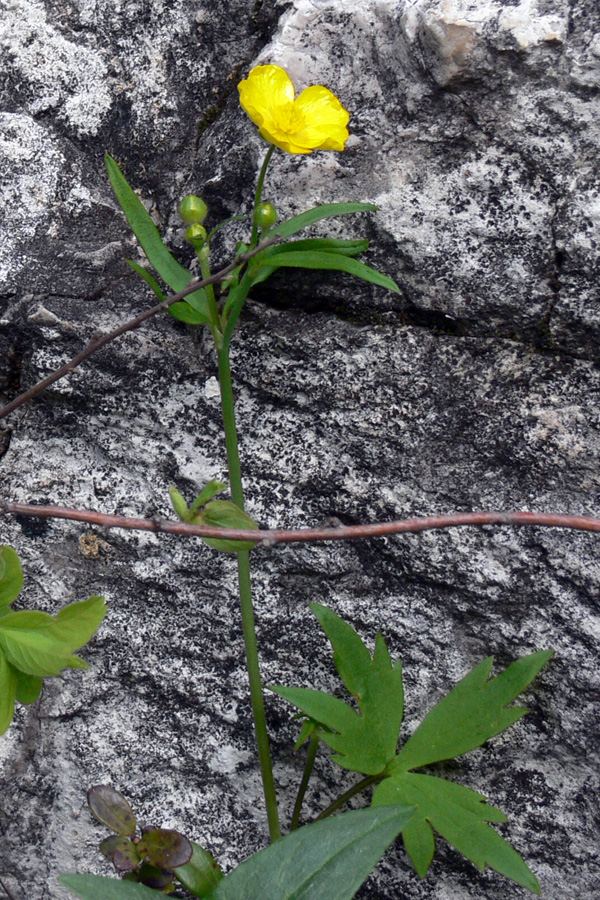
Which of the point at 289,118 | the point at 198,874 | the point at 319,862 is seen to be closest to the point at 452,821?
the point at 319,862

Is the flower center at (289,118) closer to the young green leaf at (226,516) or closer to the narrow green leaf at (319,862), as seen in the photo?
the young green leaf at (226,516)

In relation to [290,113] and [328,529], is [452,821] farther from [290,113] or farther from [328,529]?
[290,113]

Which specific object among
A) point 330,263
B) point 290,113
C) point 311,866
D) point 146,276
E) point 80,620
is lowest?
point 311,866

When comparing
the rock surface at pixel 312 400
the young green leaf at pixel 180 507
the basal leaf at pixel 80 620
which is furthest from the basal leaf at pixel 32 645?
the rock surface at pixel 312 400

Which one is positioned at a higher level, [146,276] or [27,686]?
[146,276]

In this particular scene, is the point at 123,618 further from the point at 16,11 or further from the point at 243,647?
the point at 16,11

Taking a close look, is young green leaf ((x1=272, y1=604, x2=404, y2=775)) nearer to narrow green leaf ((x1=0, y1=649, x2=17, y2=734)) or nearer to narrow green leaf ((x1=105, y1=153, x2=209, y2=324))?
narrow green leaf ((x1=0, y1=649, x2=17, y2=734))
